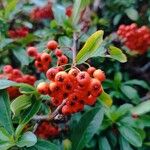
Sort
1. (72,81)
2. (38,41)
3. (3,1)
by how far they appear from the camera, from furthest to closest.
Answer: (3,1) → (38,41) → (72,81)

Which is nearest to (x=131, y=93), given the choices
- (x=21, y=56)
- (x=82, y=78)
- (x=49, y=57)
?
(x=21, y=56)

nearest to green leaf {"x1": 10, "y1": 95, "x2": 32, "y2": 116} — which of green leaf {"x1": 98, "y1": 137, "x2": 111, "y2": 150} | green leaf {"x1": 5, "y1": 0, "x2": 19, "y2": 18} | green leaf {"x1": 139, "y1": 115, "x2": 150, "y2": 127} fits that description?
green leaf {"x1": 98, "y1": 137, "x2": 111, "y2": 150}

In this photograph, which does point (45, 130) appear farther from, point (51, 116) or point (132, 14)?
point (132, 14)

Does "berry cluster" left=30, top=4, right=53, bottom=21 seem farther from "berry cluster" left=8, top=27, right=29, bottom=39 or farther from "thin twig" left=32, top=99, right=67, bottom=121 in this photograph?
"thin twig" left=32, top=99, right=67, bottom=121

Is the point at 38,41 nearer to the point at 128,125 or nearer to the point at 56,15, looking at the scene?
the point at 56,15

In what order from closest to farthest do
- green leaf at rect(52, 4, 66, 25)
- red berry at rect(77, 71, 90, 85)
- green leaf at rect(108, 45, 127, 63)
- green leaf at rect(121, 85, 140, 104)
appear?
red berry at rect(77, 71, 90, 85), green leaf at rect(108, 45, 127, 63), green leaf at rect(121, 85, 140, 104), green leaf at rect(52, 4, 66, 25)

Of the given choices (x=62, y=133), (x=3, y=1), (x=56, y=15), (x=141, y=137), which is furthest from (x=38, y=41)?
(x=141, y=137)
